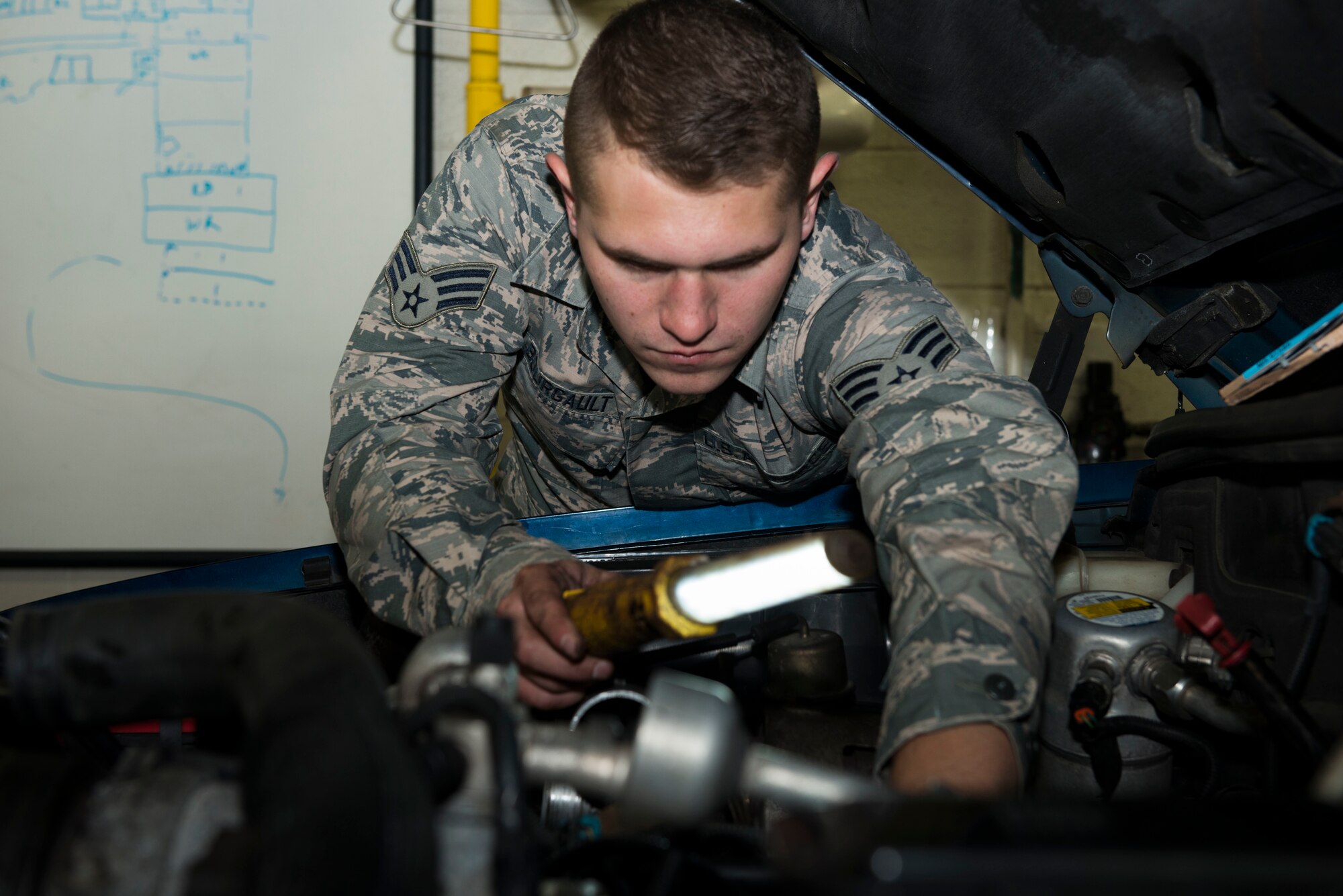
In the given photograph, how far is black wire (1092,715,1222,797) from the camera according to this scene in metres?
0.80

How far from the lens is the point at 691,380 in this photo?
109 centimetres

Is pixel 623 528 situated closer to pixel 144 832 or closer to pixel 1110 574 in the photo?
pixel 1110 574

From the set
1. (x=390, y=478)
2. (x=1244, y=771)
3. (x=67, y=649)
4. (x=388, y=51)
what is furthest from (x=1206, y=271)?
(x=388, y=51)

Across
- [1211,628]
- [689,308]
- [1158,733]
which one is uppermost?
[689,308]

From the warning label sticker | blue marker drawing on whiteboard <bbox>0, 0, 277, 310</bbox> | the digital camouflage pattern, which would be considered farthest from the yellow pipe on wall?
the warning label sticker

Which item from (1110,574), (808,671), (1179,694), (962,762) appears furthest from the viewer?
(1110,574)

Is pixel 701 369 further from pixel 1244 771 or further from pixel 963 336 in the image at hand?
pixel 1244 771

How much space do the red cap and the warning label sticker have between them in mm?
114

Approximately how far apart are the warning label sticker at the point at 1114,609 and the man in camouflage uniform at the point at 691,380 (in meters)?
0.09

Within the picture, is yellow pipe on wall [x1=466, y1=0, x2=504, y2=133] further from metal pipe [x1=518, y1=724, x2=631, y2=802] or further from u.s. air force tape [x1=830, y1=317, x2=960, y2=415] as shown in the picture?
metal pipe [x1=518, y1=724, x2=631, y2=802]

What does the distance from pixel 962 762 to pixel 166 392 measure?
7.46 feet

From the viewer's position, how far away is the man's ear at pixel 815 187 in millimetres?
1103

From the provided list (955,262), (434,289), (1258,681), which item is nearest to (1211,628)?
(1258,681)

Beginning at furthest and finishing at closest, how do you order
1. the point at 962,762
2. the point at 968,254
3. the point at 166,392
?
the point at 968,254 < the point at 166,392 < the point at 962,762
